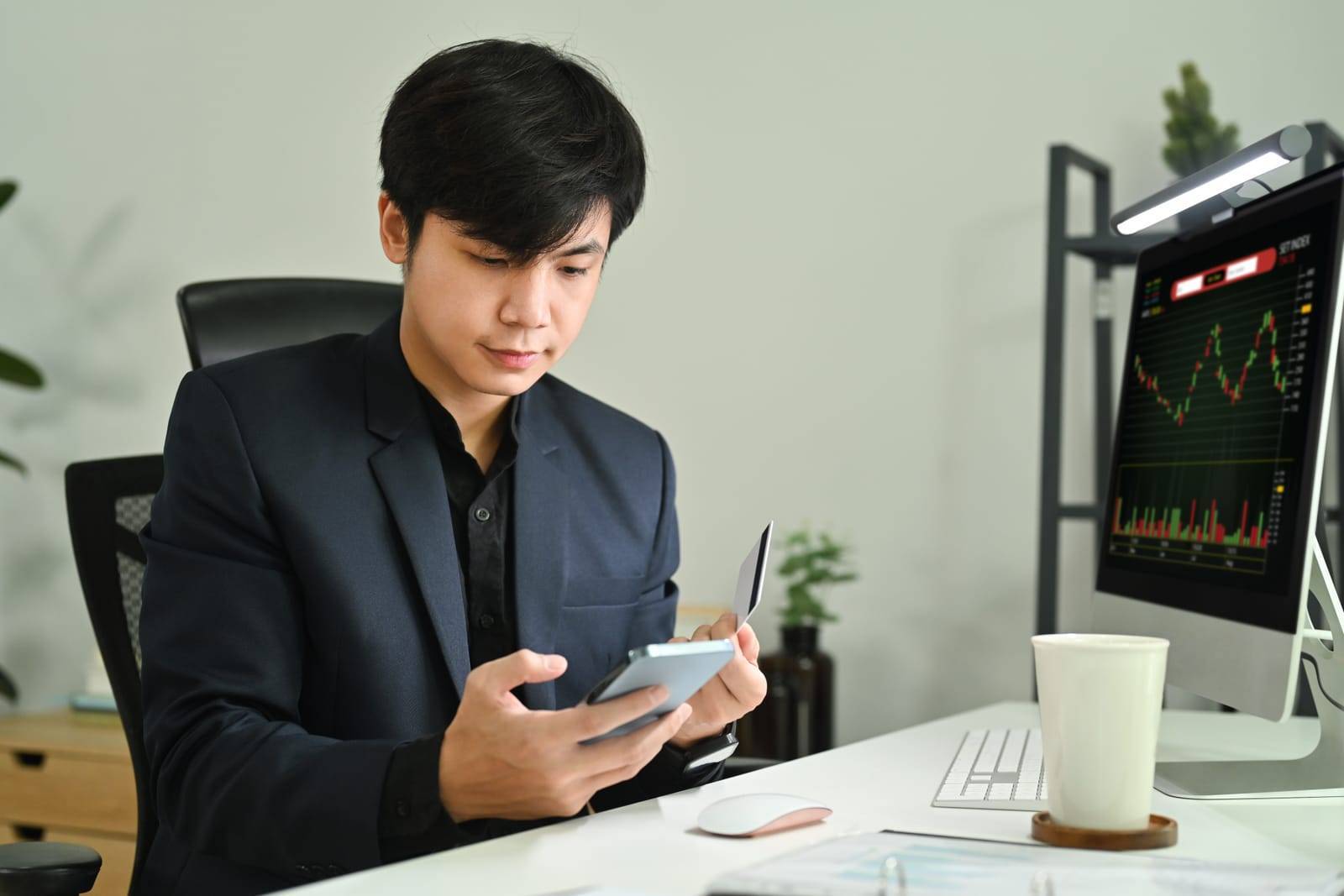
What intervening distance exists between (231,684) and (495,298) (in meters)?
0.41

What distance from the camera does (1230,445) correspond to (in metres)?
1.12

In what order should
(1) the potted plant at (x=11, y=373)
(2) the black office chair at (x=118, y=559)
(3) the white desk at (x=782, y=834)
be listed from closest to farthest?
1. (3) the white desk at (x=782, y=834)
2. (2) the black office chair at (x=118, y=559)
3. (1) the potted plant at (x=11, y=373)

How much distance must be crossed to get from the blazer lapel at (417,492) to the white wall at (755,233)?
1.44 meters

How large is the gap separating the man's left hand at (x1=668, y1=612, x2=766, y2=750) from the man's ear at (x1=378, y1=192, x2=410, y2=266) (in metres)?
0.47

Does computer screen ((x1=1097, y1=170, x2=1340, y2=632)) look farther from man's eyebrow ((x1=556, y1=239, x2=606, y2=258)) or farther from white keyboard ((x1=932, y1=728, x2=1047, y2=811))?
man's eyebrow ((x1=556, y1=239, x2=606, y2=258))

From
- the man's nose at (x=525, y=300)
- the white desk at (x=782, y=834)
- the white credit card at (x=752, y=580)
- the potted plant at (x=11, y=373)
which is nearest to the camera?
the white desk at (x=782, y=834)

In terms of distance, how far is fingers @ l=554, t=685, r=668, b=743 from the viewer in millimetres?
843

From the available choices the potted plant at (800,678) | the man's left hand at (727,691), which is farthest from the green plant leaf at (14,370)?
the man's left hand at (727,691)

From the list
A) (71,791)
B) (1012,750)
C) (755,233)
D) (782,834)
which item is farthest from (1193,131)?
(71,791)

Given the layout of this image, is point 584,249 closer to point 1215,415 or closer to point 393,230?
point 393,230

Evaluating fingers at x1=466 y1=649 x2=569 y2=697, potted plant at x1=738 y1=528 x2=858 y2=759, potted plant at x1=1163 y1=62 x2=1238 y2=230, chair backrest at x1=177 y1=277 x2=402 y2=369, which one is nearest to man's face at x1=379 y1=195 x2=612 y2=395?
chair backrest at x1=177 y1=277 x2=402 y2=369

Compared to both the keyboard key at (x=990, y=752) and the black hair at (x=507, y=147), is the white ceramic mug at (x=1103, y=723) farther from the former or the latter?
the black hair at (x=507, y=147)

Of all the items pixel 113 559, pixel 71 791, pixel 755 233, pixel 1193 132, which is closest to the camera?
pixel 113 559

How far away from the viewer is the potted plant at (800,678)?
2281 millimetres
